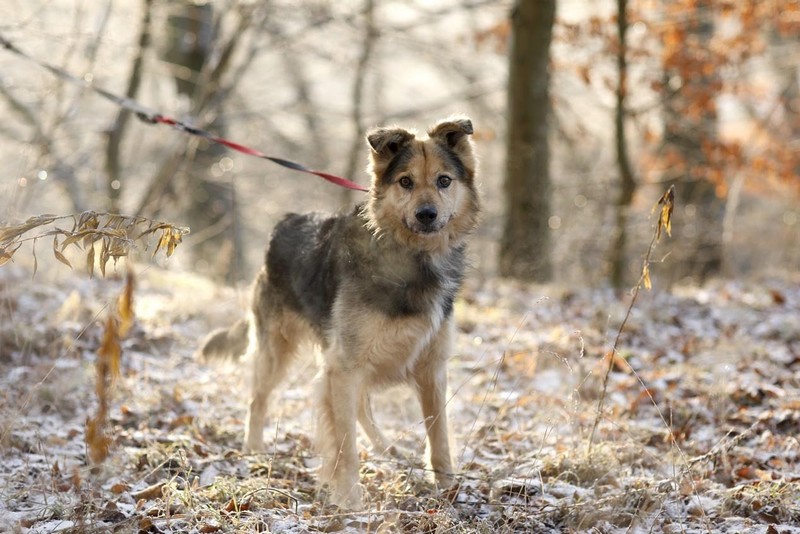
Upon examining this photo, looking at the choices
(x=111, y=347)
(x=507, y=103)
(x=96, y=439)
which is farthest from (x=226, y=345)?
(x=507, y=103)

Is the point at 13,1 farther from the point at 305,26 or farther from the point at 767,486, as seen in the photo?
the point at 767,486

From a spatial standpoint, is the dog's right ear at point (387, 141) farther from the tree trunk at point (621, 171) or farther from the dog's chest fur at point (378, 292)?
the tree trunk at point (621, 171)

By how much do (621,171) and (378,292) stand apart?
868cm

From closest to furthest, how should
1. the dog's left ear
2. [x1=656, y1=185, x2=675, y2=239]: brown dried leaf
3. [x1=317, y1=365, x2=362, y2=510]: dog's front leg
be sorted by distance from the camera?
[x1=656, y1=185, x2=675, y2=239]: brown dried leaf
[x1=317, y1=365, x2=362, y2=510]: dog's front leg
the dog's left ear

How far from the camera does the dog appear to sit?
15.4 ft

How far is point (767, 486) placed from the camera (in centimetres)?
439

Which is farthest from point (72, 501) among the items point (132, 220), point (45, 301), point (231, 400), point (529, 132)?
point (529, 132)

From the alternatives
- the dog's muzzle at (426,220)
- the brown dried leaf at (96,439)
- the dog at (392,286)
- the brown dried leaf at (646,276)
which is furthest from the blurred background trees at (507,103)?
the brown dried leaf at (646,276)

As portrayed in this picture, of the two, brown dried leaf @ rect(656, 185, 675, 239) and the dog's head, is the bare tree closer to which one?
the dog's head

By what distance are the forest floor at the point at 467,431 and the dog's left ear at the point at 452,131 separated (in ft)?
4.05

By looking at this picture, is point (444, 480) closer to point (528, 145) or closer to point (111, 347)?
point (111, 347)

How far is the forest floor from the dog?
27 cm

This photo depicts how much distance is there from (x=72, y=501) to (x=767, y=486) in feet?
12.1

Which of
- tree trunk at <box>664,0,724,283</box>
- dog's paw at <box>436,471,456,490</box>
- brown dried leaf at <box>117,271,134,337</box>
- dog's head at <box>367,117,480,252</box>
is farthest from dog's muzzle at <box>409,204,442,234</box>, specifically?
tree trunk at <box>664,0,724,283</box>
